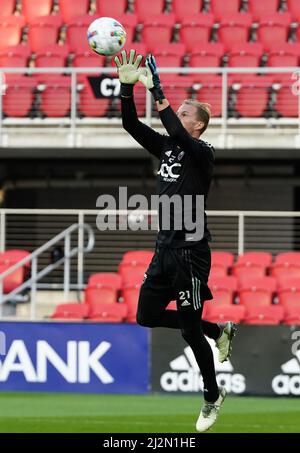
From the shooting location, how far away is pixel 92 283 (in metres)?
15.5

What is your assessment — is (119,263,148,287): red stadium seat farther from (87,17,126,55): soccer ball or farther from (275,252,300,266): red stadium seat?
(87,17,126,55): soccer ball

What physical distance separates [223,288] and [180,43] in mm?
5545

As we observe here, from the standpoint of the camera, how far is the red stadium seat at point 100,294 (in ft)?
50.3

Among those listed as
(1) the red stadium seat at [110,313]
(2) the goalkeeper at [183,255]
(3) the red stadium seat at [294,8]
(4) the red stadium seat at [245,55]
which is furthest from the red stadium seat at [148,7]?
(2) the goalkeeper at [183,255]

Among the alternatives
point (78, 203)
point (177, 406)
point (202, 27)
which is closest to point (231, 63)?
point (202, 27)

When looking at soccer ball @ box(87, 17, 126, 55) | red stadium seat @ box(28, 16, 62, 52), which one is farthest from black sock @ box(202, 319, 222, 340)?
red stadium seat @ box(28, 16, 62, 52)

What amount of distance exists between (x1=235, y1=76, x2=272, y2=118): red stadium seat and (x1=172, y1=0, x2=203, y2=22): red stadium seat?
3.11m

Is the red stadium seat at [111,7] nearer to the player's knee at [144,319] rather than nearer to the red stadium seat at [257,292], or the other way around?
the red stadium seat at [257,292]

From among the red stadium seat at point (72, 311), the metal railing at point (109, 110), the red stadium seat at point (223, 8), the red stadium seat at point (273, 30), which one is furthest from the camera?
the red stadium seat at point (223, 8)

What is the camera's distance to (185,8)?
20.3 m

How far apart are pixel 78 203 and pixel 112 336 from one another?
6.49 m

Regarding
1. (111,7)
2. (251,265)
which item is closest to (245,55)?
(111,7)

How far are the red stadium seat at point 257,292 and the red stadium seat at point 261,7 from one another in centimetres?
610

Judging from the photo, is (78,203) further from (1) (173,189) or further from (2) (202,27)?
(1) (173,189)
